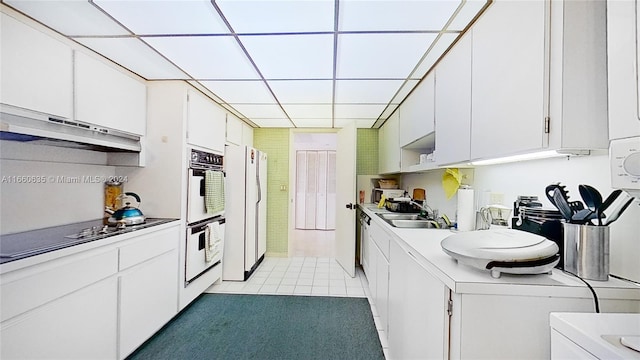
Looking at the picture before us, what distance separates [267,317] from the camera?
249 cm

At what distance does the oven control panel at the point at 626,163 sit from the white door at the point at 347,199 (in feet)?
9.58

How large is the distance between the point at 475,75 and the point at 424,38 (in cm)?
46

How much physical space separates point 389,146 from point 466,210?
195 cm

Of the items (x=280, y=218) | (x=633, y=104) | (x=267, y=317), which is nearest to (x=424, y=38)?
(x=633, y=104)

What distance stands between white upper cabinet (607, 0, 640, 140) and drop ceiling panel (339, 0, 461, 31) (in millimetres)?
823

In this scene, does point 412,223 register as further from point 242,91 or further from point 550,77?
point 242,91

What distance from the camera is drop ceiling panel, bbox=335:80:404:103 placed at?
247cm

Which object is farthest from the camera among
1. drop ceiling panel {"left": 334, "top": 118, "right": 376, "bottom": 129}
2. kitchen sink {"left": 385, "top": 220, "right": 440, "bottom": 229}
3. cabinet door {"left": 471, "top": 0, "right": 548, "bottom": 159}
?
drop ceiling panel {"left": 334, "top": 118, "right": 376, "bottom": 129}

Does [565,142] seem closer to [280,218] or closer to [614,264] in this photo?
[614,264]

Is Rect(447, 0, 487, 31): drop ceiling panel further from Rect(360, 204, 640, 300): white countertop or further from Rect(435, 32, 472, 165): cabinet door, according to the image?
Rect(360, 204, 640, 300): white countertop

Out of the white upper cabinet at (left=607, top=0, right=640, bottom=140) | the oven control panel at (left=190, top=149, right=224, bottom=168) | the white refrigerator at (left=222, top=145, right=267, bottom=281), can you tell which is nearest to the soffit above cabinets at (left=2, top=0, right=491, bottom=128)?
the oven control panel at (left=190, top=149, right=224, bottom=168)

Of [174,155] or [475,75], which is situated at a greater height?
[475,75]

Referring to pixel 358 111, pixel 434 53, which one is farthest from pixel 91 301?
pixel 358 111

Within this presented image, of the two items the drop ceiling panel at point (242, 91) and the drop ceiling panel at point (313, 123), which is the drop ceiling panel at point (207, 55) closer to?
the drop ceiling panel at point (242, 91)
